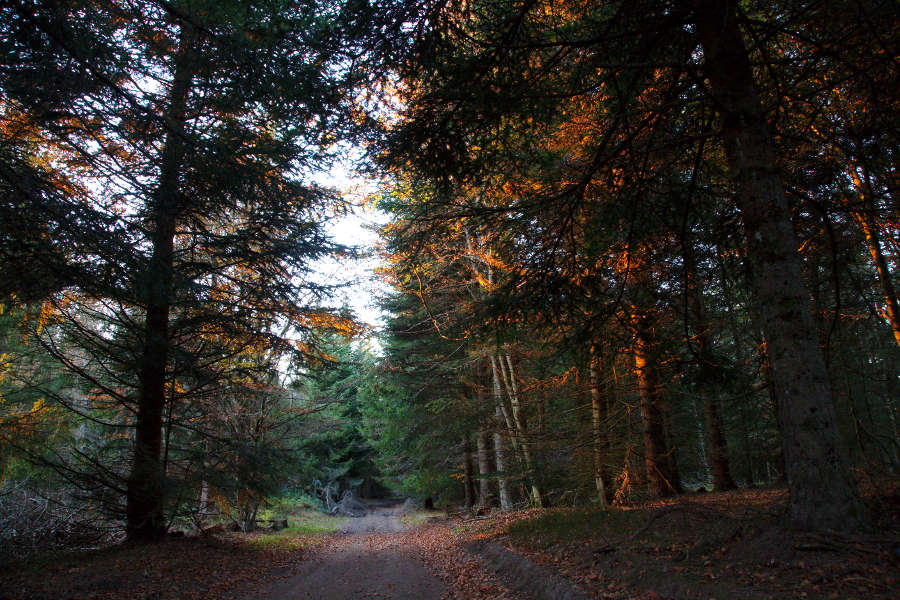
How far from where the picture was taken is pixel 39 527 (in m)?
9.40

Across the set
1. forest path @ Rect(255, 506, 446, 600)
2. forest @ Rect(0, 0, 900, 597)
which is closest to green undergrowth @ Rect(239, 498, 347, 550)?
forest path @ Rect(255, 506, 446, 600)

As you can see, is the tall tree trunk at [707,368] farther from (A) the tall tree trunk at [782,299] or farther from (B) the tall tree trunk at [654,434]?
(A) the tall tree trunk at [782,299]

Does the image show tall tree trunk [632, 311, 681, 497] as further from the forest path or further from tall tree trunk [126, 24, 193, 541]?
tall tree trunk [126, 24, 193, 541]

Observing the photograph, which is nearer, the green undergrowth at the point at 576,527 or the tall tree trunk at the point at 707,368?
the tall tree trunk at the point at 707,368

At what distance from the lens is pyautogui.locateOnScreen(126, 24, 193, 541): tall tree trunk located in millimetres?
7657

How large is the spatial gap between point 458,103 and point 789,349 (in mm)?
4379

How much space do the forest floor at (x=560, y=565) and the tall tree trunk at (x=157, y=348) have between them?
792 mm

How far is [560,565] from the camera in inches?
249

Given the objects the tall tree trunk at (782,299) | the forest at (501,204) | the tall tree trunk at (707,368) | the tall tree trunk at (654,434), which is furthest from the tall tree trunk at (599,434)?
the tall tree trunk at (782,299)

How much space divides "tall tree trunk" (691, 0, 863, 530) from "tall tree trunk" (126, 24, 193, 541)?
23.8 feet

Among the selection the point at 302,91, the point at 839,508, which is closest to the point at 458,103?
the point at 302,91

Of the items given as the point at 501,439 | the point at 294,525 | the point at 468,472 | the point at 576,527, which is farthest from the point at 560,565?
the point at 294,525

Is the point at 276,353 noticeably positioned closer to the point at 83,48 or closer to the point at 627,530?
the point at 83,48

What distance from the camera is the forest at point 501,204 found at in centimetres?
486
